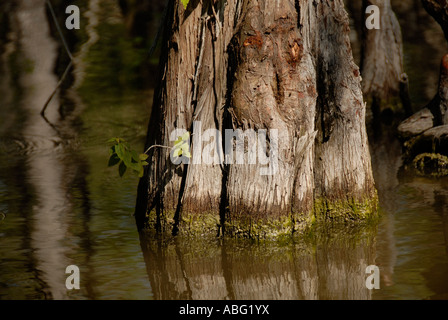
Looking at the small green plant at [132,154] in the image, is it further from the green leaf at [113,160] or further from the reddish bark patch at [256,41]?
the reddish bark patch at [256,41]

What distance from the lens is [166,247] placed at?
6.14m

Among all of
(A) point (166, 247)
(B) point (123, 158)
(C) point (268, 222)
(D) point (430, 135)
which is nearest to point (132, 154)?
(B) point (123, 158)

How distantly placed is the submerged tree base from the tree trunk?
0.01 m

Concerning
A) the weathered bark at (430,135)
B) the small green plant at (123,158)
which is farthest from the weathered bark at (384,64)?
the small green plant at (123,158)

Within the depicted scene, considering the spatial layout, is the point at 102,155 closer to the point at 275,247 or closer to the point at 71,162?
the point at 71,162

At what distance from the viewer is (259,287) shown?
5234 mm

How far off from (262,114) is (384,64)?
6.48m

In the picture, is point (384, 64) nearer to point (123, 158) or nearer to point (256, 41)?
point (256, 41)

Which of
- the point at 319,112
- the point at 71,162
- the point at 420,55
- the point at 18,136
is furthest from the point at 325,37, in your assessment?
the point at 420,55

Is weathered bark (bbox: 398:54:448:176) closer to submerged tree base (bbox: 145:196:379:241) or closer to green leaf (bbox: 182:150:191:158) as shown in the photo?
submerged tree base (bbox: 145:196:379:241)

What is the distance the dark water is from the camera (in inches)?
207

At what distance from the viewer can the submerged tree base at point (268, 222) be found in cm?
599

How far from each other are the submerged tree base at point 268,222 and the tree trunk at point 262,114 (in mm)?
10
